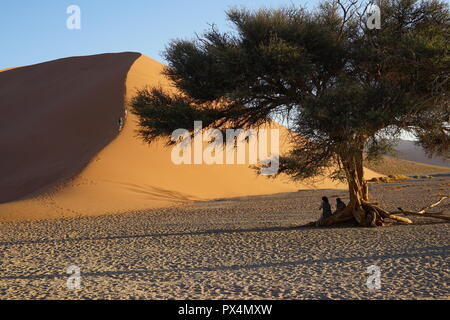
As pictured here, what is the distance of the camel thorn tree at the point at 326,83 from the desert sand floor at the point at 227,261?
2423 millimetres

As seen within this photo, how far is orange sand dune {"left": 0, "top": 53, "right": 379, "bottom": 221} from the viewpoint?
25.1 m

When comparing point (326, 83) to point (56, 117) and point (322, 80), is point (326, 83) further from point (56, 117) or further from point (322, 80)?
point (56, 117)

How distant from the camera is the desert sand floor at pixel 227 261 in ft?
21.4

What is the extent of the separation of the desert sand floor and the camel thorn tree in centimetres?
242

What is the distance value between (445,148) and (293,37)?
581 centimetres

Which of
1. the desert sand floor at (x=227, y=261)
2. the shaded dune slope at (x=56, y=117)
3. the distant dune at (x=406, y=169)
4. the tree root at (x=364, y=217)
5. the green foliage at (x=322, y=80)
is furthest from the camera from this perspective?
the distant dune at (x=406, y=169)

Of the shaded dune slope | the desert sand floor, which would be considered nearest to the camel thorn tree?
the desert sand floor

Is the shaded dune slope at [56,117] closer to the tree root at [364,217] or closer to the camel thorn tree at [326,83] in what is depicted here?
the camel thorn tree at [326,83]

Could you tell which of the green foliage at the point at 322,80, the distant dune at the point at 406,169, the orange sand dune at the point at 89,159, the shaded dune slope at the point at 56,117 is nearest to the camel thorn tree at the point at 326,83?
the green foliage at the point at 322,80

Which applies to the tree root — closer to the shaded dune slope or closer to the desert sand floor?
the desert sand floor

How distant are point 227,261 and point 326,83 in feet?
21.6

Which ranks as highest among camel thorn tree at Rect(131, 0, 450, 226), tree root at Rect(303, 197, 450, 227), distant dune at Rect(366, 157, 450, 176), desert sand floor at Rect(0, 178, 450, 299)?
camel thorn tree at Rect(131, 0, 450, 226)

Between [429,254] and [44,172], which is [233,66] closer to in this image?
[429,254]

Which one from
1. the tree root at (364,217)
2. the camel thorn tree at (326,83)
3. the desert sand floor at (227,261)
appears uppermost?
the camel thorn tree at (326,83)
